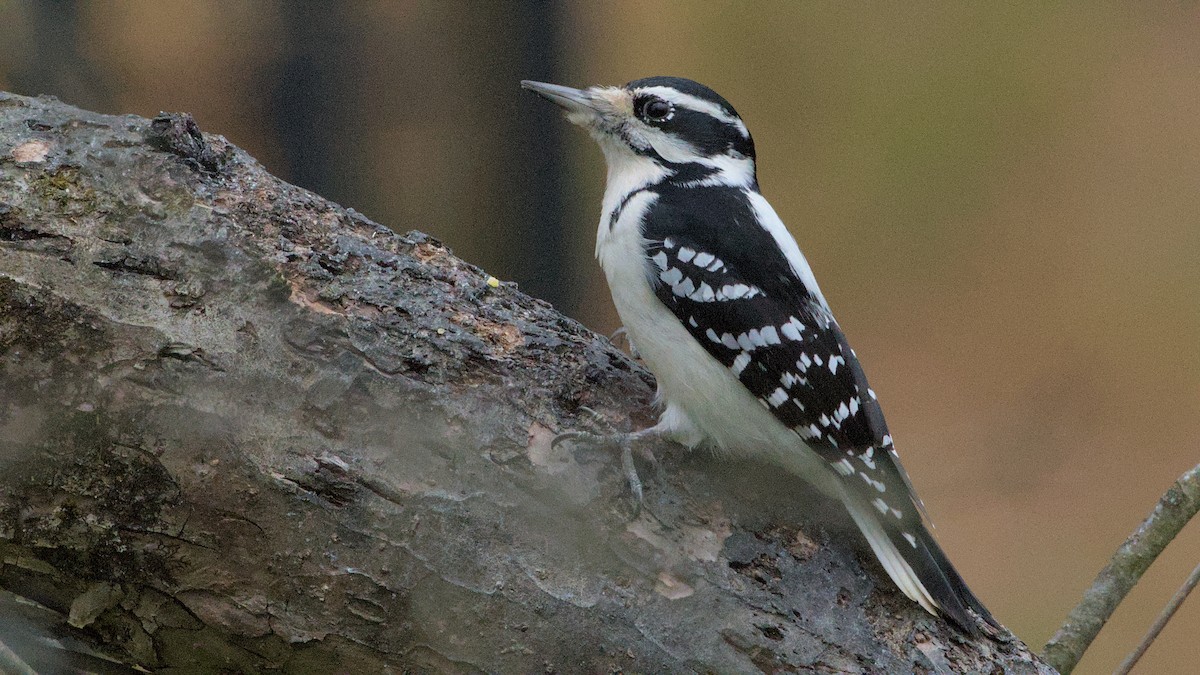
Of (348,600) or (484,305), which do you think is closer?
(348,600)

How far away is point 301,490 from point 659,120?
118 cm

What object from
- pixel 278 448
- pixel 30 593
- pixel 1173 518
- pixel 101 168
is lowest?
pixel 30 593

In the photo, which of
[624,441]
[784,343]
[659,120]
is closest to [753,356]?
[784,343]

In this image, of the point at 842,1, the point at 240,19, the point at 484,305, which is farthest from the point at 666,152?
the point at 842,1

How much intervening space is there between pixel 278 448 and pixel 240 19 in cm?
223

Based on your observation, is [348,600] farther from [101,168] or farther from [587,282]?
[587,282]

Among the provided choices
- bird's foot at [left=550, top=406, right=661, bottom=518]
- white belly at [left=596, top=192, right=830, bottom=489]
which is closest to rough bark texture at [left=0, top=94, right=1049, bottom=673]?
bird's foot at [left=550, top=406, right=661, bottom=518]

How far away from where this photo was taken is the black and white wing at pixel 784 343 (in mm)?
1801

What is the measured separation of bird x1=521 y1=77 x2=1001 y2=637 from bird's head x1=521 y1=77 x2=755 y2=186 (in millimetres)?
13

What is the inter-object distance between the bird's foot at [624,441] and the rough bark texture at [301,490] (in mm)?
20

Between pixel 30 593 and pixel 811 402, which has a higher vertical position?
pixel 811 402

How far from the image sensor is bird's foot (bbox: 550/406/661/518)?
1.66 metres

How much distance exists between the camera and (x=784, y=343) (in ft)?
6.40

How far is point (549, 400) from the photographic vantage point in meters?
1.72
